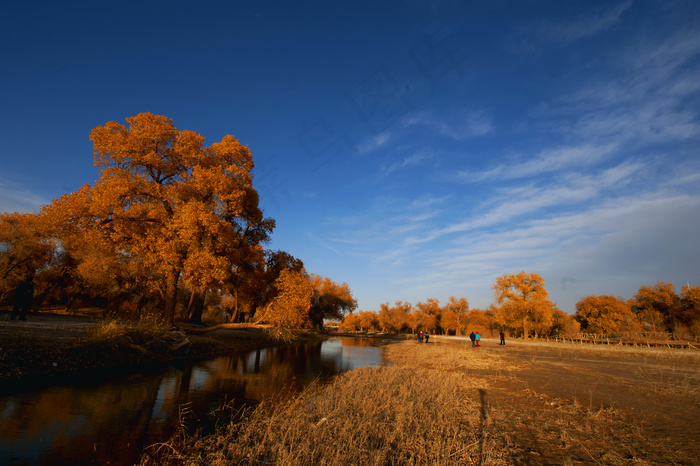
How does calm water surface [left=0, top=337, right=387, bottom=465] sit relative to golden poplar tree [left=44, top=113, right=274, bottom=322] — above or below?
below

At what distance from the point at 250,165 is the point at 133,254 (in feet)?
32.9

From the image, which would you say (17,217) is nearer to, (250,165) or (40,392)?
(250,165)

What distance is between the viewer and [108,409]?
8992 millimetres

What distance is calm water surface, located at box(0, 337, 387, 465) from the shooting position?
252 inches

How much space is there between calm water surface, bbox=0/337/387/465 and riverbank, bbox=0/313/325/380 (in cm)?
135

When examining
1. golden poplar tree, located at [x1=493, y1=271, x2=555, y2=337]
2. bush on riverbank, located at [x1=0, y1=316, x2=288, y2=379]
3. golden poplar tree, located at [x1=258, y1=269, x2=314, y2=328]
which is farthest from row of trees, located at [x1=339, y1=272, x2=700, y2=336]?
bush on riverbank, located at [x1=0, y1=316, x2=288, y2=379]

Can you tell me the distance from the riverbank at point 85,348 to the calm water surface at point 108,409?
1352mm

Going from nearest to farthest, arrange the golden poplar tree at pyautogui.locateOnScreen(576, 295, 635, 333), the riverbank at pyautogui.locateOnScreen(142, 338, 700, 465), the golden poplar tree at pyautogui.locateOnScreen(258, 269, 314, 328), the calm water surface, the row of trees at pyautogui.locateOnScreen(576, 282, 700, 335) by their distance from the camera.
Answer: the riverbank at pyautogui.locateOnScreen(142, 338, 700, 465)
the calm water surface
the golden poplar tree at pyautogui.locateOnScreen(258, 269, 314, 328)
the row of trees at pyautogui.locateOnScreen(576, 282, 700, 335)
the golden poplar tree at pyautogui.locateOnScreen(576, 295, 635, 333)

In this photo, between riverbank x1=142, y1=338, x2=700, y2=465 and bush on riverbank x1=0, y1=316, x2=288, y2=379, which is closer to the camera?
riverbank x1=142, y1=338, x2=700, y2=465

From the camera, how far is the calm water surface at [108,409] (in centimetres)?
640

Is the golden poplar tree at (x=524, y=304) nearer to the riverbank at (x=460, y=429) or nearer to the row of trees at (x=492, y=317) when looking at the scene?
the row of trees at (x=492, y=317)

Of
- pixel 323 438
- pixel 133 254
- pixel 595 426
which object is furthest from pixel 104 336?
pixel 595 426

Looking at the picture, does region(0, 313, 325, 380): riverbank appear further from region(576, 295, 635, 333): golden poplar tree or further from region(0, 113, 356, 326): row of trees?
region(576, 295, 635, 333): golden poplar tree

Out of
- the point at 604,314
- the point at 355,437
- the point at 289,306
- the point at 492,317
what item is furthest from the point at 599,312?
the point at 355,437
